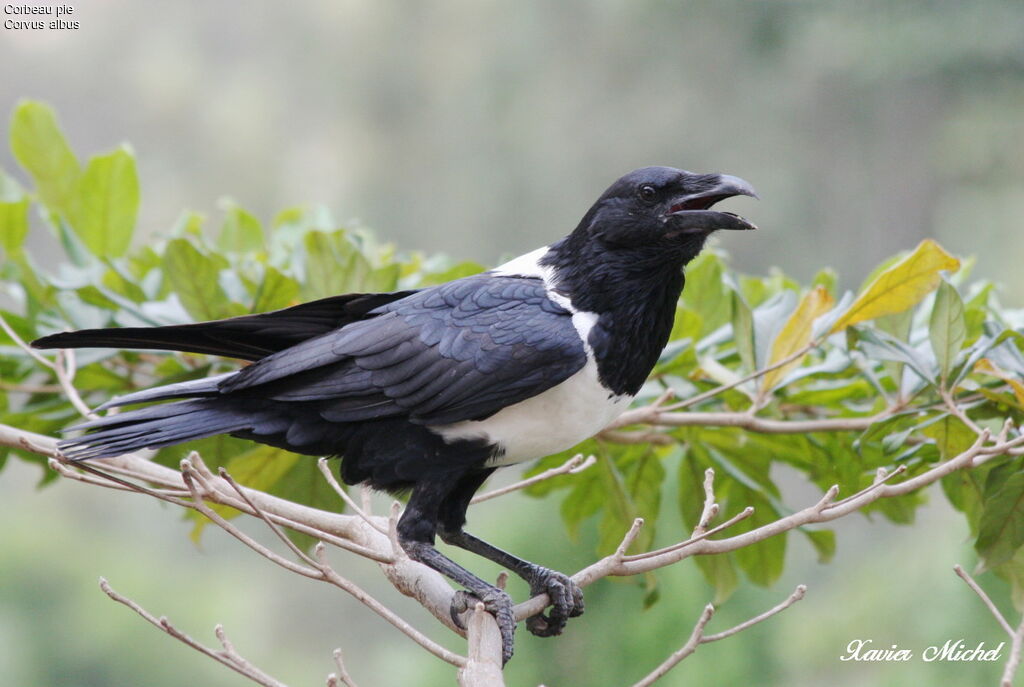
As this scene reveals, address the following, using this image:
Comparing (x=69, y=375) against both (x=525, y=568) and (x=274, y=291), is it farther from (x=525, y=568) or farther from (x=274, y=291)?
(x=525, y=568)

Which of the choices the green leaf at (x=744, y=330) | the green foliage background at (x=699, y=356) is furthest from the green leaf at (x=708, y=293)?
the green leaf at (x=744, y=330)

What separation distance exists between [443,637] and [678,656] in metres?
1.83

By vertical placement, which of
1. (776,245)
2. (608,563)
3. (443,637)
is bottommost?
(443,637)

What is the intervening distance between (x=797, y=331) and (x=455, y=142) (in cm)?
419

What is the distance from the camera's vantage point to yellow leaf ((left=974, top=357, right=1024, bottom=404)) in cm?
110

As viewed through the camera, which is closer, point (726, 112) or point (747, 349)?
point (747, 349)

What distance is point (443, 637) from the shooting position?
8.50ft

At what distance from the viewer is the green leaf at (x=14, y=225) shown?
1573mm

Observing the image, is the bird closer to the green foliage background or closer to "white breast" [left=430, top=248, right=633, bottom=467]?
"white breast" [left=430, top=248, right=633, bottom=467]

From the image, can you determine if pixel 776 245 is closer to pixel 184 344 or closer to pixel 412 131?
pixel 412 131

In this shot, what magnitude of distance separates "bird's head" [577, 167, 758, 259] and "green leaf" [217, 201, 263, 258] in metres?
0.98

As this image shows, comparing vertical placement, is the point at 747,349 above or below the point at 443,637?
above

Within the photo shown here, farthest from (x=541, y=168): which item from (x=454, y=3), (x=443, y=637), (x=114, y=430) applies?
(x=114, y=430)

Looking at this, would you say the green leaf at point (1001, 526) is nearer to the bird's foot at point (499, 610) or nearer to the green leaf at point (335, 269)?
the bird's foot at point (499, 610)
